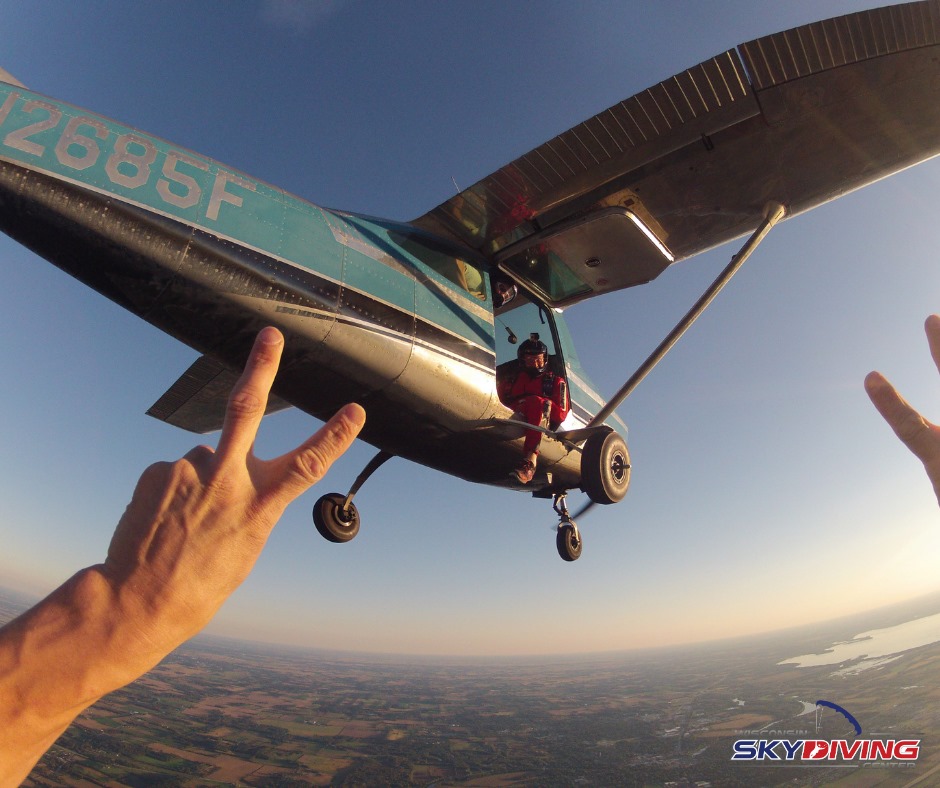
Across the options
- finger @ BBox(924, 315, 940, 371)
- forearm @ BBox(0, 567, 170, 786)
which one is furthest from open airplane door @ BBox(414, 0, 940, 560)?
forearm @ BBox(0, 567, 170, 786)

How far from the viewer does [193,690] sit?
70.7 m

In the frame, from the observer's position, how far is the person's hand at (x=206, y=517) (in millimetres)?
1087

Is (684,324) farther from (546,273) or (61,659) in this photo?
(61,659)

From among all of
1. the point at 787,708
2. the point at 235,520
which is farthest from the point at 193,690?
the point at 235,520

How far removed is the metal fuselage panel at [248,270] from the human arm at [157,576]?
2575mm

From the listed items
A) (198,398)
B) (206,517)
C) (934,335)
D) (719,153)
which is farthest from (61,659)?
(198,398)

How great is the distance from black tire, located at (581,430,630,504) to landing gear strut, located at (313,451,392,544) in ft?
7.98

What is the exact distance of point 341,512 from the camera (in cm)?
654

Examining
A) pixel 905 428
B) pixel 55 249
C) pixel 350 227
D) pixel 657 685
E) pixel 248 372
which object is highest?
pixel 350 227

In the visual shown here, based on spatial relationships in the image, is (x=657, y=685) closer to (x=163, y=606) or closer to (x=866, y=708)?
(x=866, y=708)

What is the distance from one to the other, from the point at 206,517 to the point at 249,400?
0.31 m

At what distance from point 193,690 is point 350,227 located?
287ft

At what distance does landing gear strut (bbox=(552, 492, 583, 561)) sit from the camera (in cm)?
722

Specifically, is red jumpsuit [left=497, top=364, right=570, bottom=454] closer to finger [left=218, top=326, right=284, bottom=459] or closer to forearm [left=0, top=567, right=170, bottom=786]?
finger [left=218, top=326, right=284, bottom=459]
